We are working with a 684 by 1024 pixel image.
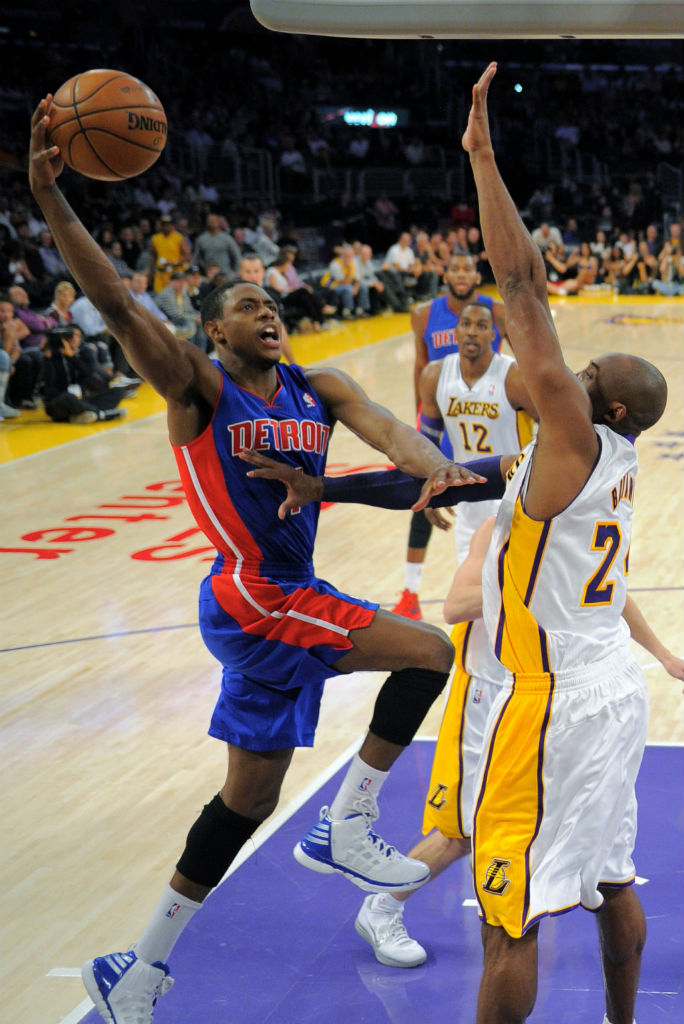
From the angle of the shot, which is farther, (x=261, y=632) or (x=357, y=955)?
(x=357, y=955)

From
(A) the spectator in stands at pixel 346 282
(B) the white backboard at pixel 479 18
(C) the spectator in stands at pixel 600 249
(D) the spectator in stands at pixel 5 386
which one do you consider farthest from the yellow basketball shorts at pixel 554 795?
(C) the spectator in stands at pixel 600 249

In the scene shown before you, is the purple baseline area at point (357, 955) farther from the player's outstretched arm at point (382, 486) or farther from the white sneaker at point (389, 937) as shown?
the player's outstretched arm at point (382, 486)

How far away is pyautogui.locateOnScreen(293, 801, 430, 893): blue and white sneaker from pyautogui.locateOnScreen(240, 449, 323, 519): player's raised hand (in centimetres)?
96

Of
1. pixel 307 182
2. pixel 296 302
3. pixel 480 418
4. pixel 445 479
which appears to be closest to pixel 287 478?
pixel 445 479

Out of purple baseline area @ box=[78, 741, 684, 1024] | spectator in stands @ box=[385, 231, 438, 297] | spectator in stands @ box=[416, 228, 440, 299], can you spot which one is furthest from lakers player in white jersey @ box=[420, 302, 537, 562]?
spectator in stands @ box=[416, 228, 440, 299]

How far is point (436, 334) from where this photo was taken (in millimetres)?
7738

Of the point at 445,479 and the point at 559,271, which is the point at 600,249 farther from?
the point at 445,479

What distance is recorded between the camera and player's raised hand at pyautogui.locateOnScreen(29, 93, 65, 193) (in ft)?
11.2

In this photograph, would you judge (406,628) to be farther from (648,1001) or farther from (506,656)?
(648,1001)

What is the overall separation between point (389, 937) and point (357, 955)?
128mm

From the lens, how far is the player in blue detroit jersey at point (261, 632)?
360 centimetres

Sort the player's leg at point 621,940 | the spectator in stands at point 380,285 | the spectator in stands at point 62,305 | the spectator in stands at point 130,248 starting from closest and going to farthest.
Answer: the player's leg at point 621,940 < the spectator in stands at point 62,305 < the spectator in stands at point 130,248 < the spectator in stands at point 380,285

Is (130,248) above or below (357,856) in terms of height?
above

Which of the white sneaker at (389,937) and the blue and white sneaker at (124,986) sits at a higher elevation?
the blue and white sneaker at (124,986)
